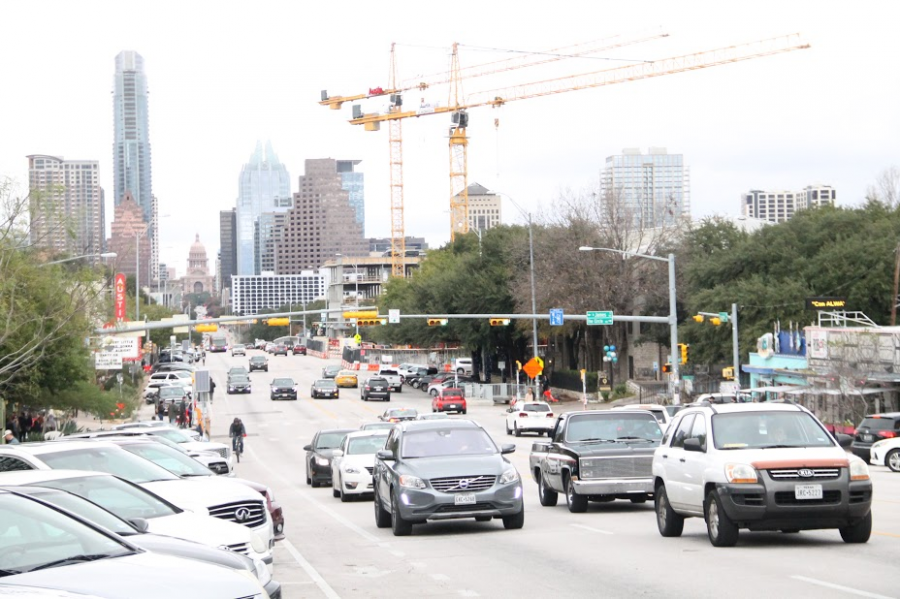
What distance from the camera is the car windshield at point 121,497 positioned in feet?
33.6

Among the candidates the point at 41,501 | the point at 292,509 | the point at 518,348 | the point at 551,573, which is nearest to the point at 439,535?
the point at 551,573

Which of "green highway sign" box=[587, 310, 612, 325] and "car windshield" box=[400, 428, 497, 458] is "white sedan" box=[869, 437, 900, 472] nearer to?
"car windshield" box=[400, 428, 497, 458]

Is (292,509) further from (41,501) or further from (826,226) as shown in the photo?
(826,226)

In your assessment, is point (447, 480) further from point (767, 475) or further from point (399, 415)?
point (399, 415)

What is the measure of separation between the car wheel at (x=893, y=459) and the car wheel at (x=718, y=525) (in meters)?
19.8

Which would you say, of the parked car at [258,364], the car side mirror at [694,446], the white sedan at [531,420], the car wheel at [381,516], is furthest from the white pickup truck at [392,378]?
the car side mirror at [694,446]

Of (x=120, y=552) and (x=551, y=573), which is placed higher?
(x=120, y=552)

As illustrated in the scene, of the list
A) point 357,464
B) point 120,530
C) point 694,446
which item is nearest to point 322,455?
point 357,464

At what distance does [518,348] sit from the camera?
93.0 metres

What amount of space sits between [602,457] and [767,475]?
5.87 metres

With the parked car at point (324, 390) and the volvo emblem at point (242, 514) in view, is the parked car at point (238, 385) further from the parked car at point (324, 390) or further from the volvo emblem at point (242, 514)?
the volvo emblem at point (242, 514)

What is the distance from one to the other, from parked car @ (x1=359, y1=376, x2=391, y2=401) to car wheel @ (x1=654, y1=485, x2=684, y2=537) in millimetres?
60922

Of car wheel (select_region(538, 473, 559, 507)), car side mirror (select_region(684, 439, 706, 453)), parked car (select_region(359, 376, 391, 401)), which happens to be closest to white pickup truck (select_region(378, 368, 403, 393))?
parked car (select_region(359, 376, 391, 401))

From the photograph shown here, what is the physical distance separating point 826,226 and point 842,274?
5.41m
